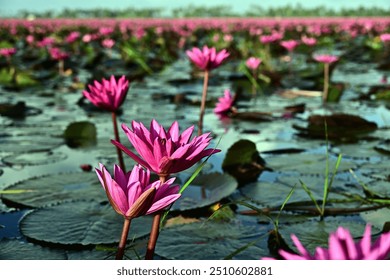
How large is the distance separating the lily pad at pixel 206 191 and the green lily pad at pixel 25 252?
0.92 ft

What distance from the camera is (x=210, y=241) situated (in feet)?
2.87

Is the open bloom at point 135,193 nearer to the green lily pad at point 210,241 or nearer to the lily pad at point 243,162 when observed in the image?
the green lily pad at point 210,241

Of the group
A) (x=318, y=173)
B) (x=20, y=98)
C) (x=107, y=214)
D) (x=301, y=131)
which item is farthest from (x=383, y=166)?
(x=20, y=98)

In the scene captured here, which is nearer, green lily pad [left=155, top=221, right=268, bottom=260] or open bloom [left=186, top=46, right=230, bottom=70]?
green lily pad [left=155, top=221, right=268, bottom=260]

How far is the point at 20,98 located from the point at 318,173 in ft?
6.07

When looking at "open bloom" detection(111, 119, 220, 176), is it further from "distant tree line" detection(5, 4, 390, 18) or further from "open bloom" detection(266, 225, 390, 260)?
"distant tree line" detection(5, 4, 390, 18)

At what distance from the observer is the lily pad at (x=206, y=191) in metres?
1.04

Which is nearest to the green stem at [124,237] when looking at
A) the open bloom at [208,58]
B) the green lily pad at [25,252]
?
the green lily pad at [25,252]

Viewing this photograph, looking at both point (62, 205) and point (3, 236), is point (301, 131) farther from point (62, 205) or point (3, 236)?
point (3, 236)

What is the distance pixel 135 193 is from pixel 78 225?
17.1 inches

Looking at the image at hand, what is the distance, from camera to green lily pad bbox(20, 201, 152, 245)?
879mm

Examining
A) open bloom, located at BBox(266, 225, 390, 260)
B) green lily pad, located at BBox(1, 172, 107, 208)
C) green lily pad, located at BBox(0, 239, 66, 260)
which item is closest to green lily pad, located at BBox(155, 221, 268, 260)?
green lily pad, located at BBox(0, 239, 66, 260)
